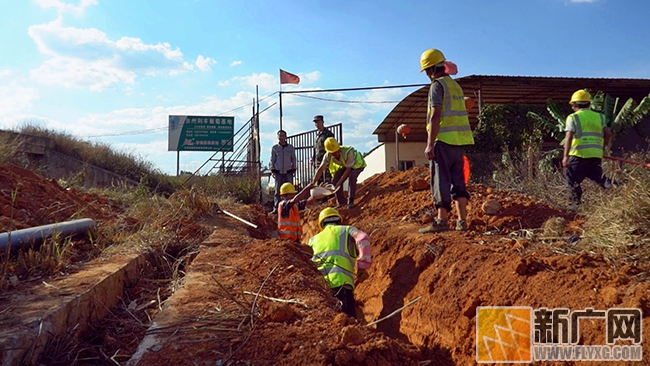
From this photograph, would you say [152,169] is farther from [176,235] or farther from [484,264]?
[484,264]

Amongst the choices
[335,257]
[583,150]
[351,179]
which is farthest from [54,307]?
[351,179]

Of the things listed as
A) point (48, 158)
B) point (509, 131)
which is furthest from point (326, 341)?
point (48, 158)

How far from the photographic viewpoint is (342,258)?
4668 millimetres

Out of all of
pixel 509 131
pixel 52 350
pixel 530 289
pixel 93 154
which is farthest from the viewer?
pixel 93 154

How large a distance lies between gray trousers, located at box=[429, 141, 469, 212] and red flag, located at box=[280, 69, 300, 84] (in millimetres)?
10801

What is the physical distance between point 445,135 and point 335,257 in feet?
5.74

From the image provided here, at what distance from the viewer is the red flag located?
1526cm

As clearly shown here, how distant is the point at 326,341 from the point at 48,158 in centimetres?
1744

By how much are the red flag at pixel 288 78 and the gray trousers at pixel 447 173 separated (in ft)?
35.4

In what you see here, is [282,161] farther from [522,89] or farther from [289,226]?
[522,89]

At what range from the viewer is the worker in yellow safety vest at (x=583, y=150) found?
18.3 ft

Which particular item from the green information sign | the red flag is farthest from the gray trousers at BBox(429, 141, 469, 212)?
the green information sign

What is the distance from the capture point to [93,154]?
1833 cm

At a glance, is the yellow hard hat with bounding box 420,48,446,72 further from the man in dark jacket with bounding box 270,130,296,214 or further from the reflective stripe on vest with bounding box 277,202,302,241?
the man in dark jacket with bounding box 270,130,296,214
